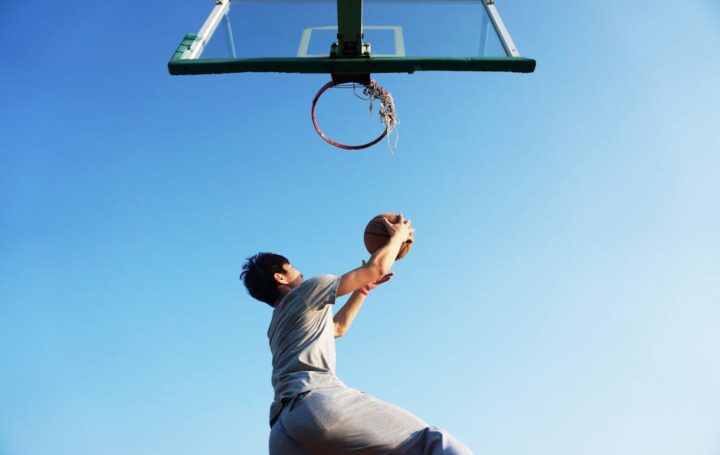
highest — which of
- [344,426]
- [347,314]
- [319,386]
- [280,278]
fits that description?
[280,278]

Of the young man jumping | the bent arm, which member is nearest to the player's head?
the young man jumping

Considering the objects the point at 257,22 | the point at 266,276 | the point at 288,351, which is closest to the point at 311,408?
the point at 288,351

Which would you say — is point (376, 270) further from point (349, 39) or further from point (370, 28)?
point (370, 28)

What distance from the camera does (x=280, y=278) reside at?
11.6 feet

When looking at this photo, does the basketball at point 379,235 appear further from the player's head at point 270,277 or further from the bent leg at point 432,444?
the bent leg at point 432,444

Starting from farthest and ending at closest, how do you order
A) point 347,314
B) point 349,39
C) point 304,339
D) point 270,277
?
point 349,39 < point 347,314 < point 270,277 < point 304,339

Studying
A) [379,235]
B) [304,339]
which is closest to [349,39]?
[379,235]

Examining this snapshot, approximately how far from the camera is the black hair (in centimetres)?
352

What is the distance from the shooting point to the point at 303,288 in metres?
3.15

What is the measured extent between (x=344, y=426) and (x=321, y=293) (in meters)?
0.81

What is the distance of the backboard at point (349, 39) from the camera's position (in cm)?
470

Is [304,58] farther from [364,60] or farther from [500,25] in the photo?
[500,25]

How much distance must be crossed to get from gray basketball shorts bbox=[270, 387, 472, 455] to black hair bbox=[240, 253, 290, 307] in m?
0.99

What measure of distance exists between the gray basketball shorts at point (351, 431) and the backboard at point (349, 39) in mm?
3010
